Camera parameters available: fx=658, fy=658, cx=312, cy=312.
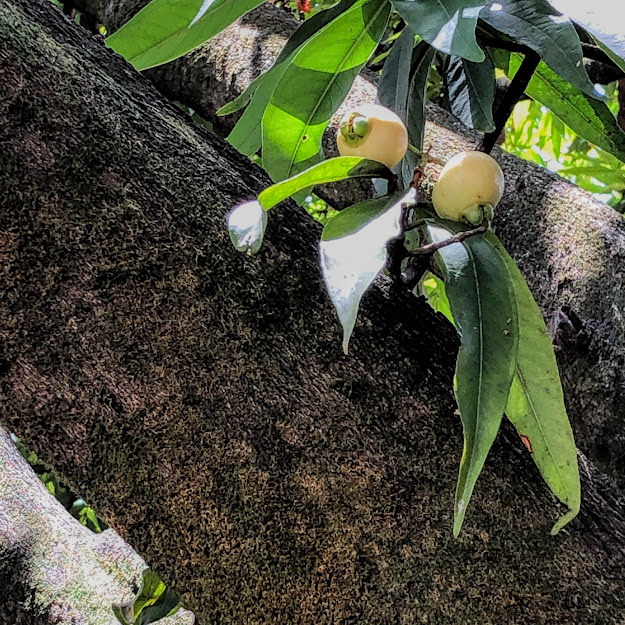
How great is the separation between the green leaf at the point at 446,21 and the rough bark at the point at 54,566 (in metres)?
0.71

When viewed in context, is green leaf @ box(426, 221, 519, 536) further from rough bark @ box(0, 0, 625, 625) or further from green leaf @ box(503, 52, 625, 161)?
green leaf @ box(503, 52, 625, 161)

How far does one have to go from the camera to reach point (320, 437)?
0.50 m

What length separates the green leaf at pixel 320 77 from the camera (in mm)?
508

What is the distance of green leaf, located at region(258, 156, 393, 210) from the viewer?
44 cm

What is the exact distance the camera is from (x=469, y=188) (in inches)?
19.1

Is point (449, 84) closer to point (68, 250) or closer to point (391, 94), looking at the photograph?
point (391, 94)

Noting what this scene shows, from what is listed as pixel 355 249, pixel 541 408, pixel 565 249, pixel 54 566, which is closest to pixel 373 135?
pixel 355 249

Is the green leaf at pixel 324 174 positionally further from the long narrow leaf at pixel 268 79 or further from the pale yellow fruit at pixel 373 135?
the long narrow leaf at pixel 268 79

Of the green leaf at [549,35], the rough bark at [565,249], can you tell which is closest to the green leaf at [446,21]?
the green leaf at [549,35]

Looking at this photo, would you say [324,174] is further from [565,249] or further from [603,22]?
[565,249]

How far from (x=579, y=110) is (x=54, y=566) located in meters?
0.79

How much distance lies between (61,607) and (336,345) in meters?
0.51

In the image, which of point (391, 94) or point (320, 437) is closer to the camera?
point (320, 437)

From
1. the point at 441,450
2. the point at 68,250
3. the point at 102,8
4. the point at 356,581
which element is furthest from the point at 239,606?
the point at 102,8
